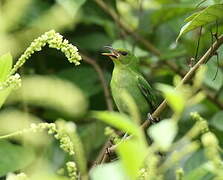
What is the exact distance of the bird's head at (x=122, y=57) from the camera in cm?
454

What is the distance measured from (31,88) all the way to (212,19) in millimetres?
1019

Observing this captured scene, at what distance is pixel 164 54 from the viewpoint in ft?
14.7

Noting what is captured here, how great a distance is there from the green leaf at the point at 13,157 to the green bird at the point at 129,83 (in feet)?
3.80

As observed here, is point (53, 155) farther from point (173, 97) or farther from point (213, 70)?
point (173, 97)

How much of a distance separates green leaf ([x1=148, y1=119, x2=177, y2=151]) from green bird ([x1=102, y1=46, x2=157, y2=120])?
2.95m

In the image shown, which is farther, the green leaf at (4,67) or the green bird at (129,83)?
the green bird at (129,83)

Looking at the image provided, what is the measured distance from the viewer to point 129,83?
15.0ft

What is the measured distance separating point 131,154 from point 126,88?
3.40 meters

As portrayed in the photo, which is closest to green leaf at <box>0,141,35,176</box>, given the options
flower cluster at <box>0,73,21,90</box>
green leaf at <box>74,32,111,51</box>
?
flower cluster at <box>0,73,21,90</box>

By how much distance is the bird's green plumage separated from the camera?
430cm

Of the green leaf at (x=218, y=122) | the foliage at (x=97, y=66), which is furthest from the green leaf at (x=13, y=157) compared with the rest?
the green leaf at (x=218, y=122)

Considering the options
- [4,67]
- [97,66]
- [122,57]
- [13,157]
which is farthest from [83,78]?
[4,67]

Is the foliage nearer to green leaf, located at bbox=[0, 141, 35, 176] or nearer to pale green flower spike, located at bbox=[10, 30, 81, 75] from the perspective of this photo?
green leaf, located at bbox=[0, 141, 35, 176]

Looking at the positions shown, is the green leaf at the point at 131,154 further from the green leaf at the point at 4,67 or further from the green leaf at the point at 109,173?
the green leaf at the point at 4,67
